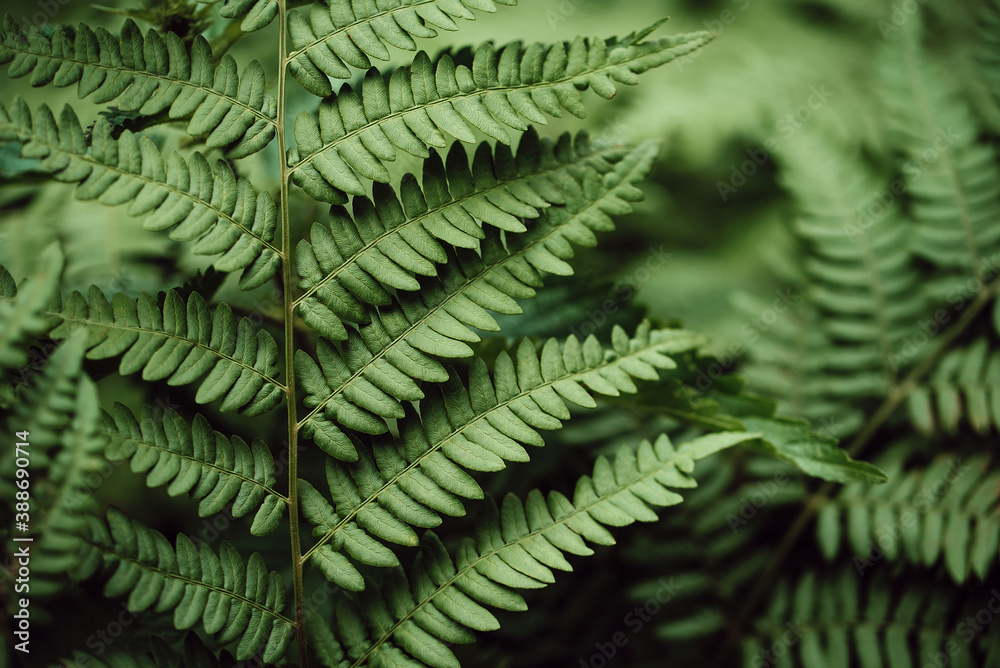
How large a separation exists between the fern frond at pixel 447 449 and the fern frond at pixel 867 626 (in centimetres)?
81

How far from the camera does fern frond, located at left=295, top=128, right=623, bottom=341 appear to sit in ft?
2.89

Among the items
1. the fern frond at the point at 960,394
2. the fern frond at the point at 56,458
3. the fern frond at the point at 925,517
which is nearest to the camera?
the fern frond at the point at 56,458

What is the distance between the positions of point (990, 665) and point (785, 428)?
0.69m

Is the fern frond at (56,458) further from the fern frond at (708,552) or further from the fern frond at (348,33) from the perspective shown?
the fern frond at (708,552)

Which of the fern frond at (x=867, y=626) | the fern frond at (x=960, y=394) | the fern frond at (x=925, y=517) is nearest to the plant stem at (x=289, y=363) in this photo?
the fern frond at (x=867, y=626)

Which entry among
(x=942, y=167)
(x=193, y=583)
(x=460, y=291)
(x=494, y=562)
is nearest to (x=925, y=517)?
(x=942, y=167)

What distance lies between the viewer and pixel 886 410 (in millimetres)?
1508

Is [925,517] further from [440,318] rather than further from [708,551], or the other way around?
[440,318]

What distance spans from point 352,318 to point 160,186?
0.30 meters

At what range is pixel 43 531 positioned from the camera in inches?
26.4

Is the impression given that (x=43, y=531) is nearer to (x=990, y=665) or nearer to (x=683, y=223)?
(x=990, y=665)

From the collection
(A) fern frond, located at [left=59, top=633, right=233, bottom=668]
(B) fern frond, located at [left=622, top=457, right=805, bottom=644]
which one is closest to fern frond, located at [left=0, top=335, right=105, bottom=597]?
(A) fern frond, located at [left=59, top=633, right=233, bottom=668]

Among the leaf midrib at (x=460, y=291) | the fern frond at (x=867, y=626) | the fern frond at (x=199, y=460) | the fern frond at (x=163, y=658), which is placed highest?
the leaf midrib at (x=460, y=291)

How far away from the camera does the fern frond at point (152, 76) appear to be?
0.82 m
